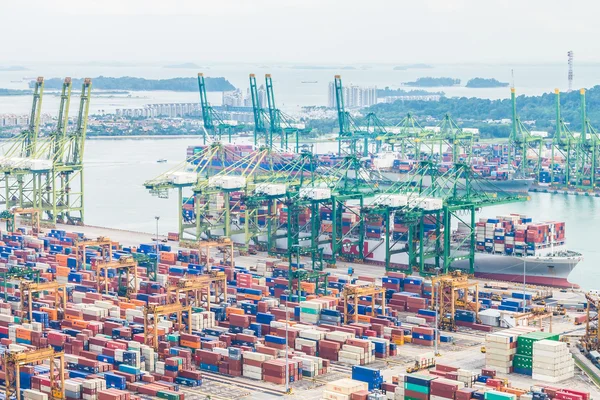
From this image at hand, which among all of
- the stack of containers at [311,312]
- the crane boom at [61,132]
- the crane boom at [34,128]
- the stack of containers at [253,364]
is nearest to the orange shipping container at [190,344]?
the stack of containers at [253,364]

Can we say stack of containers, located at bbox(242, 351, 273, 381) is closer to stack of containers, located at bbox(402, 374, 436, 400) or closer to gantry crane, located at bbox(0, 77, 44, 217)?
stack of containers, located at bbox(402, 374, 436, 400)

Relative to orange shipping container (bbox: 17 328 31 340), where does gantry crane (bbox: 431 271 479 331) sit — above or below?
above

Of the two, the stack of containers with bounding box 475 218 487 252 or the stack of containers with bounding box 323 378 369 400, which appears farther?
the stack of containers with bounding box 475 218 487 252

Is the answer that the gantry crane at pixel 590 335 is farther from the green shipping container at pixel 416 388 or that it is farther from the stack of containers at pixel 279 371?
the stack of containers at pixel 279 371

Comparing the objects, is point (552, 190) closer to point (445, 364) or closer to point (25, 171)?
point (25, 171)

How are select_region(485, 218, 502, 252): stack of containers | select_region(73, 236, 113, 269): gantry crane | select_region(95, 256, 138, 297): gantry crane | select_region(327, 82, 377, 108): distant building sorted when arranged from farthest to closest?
select_region(327, 82, 377, 108): distant building, select_region(485, 218, 502, 252): stack of containers, select_region(73, 236, 113, 269): gantry crane, select_region(95, 256, 138, 297): gantry crane

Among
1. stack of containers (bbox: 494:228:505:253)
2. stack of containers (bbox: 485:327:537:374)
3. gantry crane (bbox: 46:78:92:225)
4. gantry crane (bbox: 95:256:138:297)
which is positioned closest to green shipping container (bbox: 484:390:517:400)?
stack of containers (bbox: 485:327:537:374)
